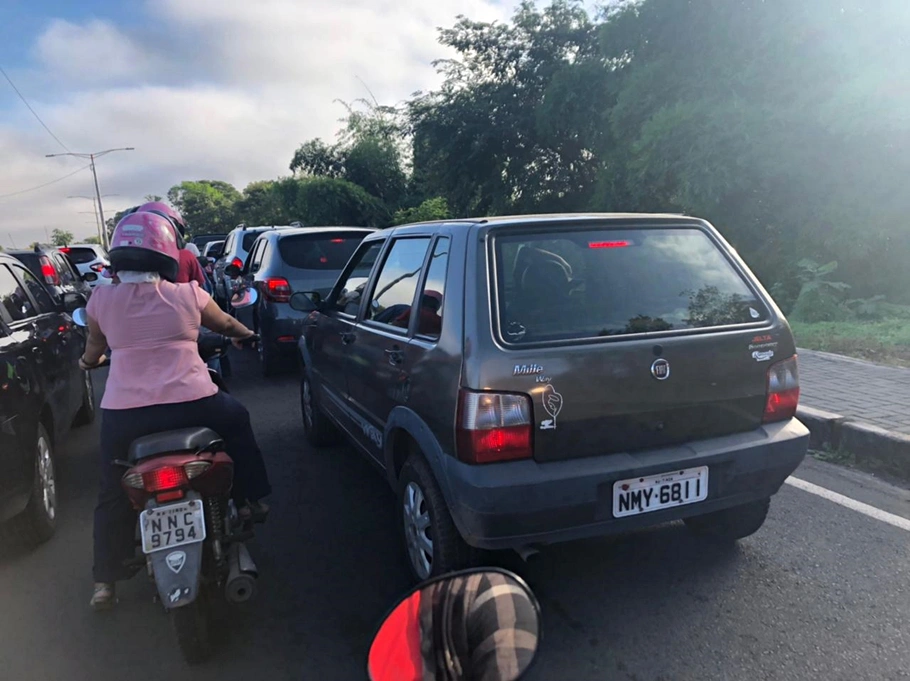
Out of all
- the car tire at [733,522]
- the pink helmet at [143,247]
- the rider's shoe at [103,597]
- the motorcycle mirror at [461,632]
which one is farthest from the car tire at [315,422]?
the motorcycle mirror at [461,632]

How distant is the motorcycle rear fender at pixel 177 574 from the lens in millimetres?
2885

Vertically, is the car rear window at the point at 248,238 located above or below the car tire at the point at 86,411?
above

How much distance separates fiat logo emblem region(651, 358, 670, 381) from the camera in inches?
128

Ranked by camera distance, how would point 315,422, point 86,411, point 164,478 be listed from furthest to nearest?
point 86,411 < point 315,422 < point 164,478

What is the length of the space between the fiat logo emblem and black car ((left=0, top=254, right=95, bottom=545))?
320 centimetres

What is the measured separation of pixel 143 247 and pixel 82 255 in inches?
758

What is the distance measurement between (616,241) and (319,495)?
8.82 feet

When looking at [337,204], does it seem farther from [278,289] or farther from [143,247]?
[143,247]

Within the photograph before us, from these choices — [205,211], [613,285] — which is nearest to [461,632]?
[613,285]

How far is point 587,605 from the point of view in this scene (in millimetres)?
3484

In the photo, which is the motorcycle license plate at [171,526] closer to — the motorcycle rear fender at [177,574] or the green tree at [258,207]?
the motorcycle rear fender at [177,574]

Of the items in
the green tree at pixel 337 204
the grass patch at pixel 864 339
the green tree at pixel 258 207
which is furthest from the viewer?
the green tree at pixel 258 207

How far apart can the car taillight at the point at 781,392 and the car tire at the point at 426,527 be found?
5.02 ft

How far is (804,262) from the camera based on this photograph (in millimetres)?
12039
